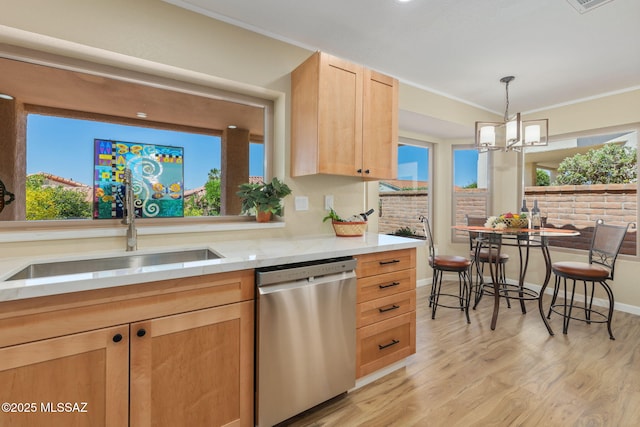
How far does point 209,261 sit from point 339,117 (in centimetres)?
136

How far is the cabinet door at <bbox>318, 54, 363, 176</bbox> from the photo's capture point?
2105mm

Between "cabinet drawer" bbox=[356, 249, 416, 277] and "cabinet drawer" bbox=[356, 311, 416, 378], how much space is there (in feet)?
1.14

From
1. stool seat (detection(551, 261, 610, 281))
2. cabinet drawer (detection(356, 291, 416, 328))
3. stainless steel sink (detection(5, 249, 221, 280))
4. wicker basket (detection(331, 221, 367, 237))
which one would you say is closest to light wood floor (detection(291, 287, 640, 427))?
cabinet drawer (detection(356, 291, 416, 328))

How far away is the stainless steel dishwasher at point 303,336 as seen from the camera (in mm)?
1503

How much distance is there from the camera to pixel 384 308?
2.03m

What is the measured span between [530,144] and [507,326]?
183 cm

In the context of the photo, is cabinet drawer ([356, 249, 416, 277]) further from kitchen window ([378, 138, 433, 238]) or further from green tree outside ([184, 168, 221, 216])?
kitchen window ([378, 138, 433, 238])

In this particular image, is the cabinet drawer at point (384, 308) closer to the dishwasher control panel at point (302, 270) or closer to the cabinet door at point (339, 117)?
the dishwasher control panel at point (302, 270)

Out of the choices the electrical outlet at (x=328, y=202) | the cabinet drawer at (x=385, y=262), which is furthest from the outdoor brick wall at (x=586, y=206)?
the electrical outlet at (x=328, y=202)

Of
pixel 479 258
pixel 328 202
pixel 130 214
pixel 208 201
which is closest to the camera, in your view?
pixel 130 214

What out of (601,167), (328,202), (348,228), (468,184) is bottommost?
(348,228)

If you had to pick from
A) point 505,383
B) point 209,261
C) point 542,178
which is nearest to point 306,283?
point 209,261

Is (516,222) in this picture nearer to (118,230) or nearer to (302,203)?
(302,203)

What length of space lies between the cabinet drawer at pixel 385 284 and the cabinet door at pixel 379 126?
78 cm
